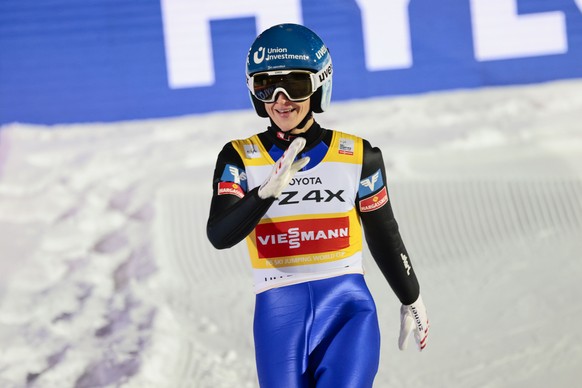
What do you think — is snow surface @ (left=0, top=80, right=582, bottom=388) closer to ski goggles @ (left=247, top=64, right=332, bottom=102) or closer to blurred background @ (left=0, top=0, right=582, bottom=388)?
blurred background @ (left=0, top=0, right=582, bottom=388)

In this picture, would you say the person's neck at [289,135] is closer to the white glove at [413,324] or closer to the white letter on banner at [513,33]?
the white glove at [413,324]

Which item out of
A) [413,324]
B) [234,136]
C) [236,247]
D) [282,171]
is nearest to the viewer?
[282,171]

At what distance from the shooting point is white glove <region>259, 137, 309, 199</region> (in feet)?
8.65

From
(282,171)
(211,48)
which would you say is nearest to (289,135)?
(282,171)

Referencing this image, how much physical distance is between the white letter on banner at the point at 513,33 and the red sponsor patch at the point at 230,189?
510cm

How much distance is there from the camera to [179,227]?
6.83 meters

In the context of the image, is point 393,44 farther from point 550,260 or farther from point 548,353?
point 548,353

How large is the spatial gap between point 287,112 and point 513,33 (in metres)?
5.10

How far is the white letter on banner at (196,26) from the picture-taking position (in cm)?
745

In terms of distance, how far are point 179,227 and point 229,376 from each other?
5.77 ft

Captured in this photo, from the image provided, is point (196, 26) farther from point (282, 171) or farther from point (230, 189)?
point (282, 171)

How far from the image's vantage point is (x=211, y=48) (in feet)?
24.6

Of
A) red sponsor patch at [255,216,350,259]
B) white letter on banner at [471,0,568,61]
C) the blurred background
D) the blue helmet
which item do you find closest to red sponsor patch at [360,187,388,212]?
red sponsor patch at [255,216,350,259]

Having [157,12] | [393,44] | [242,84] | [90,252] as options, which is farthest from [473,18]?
[90,252]
